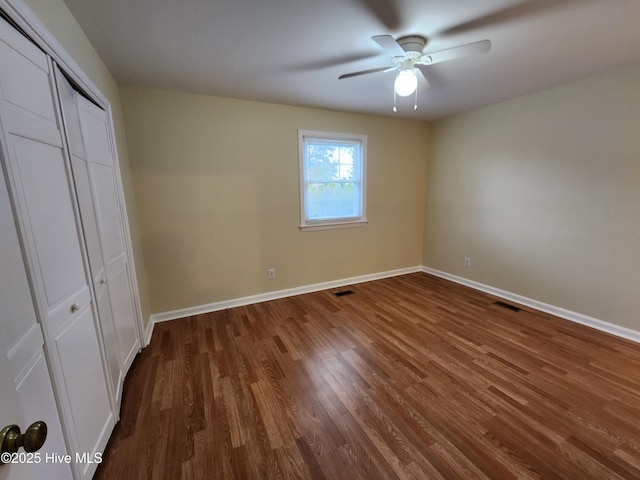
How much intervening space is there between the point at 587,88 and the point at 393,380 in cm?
323

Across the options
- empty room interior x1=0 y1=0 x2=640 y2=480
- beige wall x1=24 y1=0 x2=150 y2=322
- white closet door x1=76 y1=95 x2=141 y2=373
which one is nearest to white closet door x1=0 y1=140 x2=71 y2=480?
empty room interior x1=0 y1=0 x2=640 y2=480

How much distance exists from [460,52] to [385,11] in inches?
22.5

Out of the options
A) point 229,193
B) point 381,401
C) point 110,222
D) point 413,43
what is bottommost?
point 381,401

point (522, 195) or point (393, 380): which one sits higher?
point (522, 195)

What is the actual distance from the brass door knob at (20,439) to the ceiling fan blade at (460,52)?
7.75 ft

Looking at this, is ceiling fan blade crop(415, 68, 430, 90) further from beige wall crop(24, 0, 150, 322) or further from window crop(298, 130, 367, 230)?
beige wall crop(24, 0, 150, 322)

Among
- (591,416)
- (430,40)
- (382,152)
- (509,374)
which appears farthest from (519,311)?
(430,40)

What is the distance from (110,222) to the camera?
1.91m

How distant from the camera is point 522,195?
308 cm

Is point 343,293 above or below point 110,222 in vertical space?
below

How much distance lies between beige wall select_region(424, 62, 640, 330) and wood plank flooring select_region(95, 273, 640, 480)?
541mm

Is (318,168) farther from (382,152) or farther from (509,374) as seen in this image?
(509,374)

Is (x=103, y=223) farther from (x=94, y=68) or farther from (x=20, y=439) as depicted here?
(x=20, y=439)

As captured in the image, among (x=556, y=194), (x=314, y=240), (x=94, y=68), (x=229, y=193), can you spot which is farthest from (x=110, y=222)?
(x=556, y=194)
